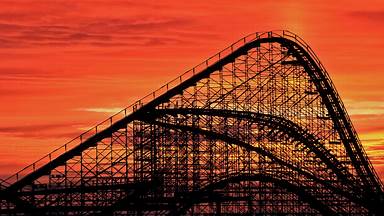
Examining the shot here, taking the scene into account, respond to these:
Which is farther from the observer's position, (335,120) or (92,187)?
(335,120)

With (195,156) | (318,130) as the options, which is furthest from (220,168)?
(318,130)

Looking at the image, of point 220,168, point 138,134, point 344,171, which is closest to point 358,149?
point 344,171

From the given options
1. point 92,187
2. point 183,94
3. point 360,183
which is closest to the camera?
point 92,187

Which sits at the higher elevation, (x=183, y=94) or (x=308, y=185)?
(x=183, y=94)

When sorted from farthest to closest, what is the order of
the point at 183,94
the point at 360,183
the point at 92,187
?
the point at 360,183
the point at 183,94
the point at 92,187

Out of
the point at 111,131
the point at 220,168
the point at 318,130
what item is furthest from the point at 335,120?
the point at 111,131

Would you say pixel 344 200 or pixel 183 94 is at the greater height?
pixel 183 94

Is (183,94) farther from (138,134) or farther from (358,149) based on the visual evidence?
(358,149)

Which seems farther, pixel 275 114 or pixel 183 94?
pixel 275 114

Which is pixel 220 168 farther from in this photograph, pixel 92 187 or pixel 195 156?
pixel 92 187

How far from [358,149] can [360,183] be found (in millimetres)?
1620

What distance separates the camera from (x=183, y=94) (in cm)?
5684

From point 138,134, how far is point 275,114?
7.30 m

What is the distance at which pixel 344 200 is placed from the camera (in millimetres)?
59562
